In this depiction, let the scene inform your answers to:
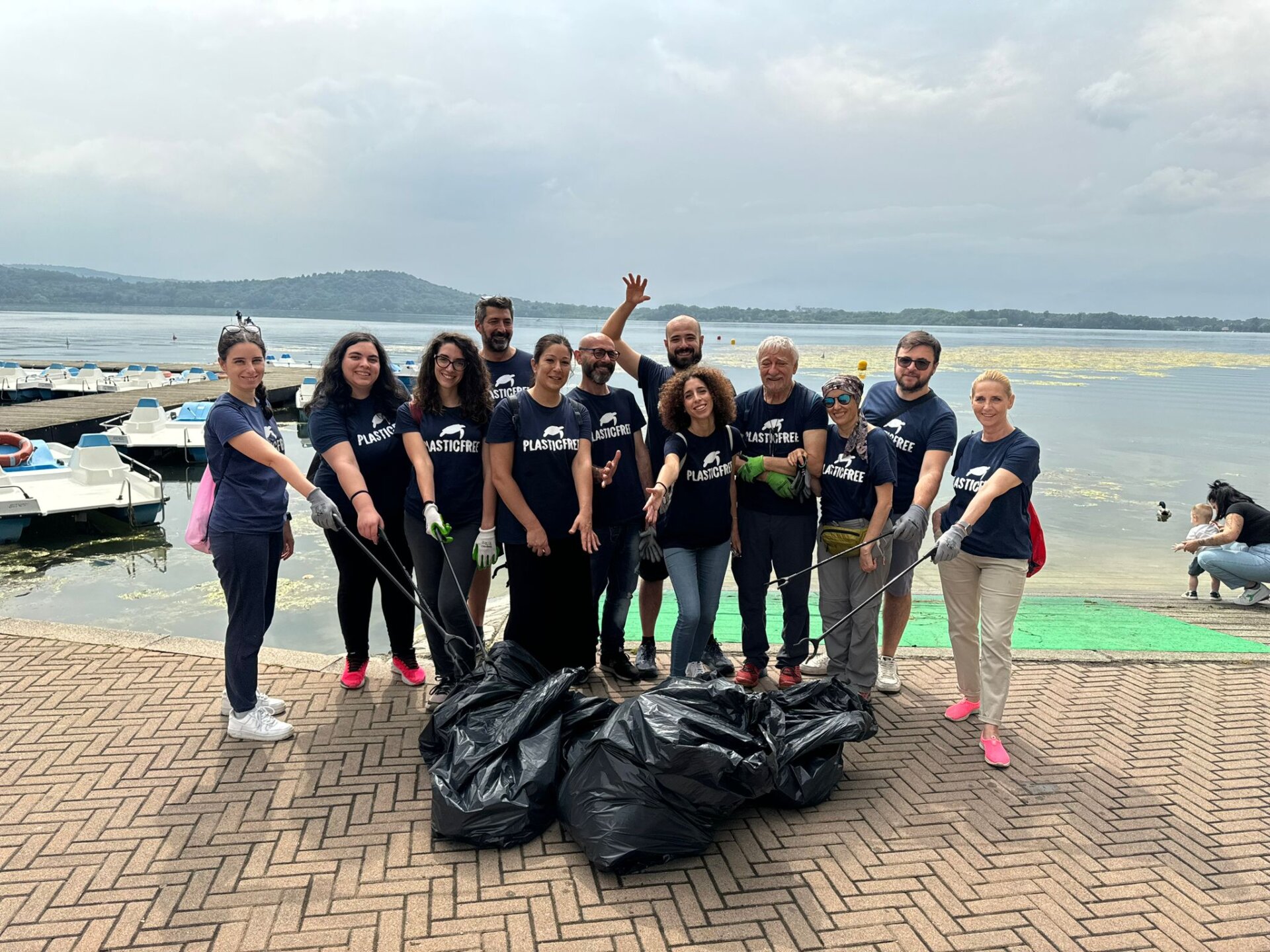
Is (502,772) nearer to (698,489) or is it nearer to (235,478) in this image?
(698,489)

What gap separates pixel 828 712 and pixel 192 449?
55.1 feet

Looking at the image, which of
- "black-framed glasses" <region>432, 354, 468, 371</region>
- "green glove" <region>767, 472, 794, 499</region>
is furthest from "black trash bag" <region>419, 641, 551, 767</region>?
"green glove" <region>767, 472, 794, 499</region>

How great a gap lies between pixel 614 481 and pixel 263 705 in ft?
7.12

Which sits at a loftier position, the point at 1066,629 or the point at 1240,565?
the point at 1240,565

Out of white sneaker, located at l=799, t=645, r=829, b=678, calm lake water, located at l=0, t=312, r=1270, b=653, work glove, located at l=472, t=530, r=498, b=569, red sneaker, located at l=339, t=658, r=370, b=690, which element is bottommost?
calm lake water, located at l=0, t=312, r=1270, b=653

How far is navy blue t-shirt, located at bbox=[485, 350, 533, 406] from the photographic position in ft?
15.5

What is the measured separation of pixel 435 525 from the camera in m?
3.92

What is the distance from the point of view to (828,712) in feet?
11.9

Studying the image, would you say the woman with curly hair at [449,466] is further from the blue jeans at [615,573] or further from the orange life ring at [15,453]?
the orange life ring at [15,453]

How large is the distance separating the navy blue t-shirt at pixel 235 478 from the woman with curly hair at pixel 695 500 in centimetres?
188

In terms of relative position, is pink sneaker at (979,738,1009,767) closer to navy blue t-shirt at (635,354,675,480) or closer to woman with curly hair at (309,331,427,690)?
navy blue t-shirt at (635,354,675,480)

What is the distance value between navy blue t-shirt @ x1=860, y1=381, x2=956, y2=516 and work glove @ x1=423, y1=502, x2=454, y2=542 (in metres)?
2.37

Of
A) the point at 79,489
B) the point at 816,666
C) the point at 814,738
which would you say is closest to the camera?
the point at 814,738

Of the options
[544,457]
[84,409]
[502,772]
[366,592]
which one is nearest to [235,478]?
[366,592]
